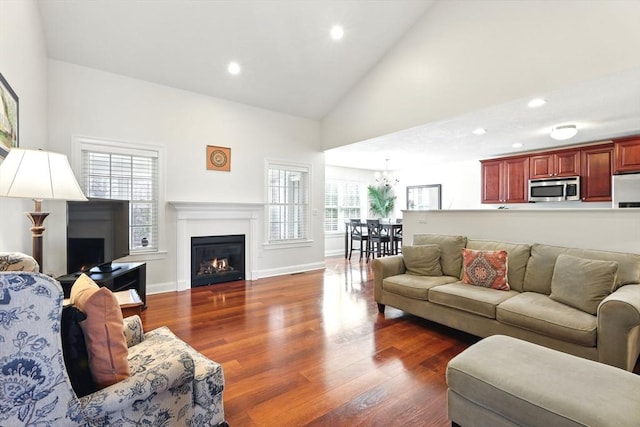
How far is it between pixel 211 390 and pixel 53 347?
0.80m

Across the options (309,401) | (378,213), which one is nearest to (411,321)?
(309,401)

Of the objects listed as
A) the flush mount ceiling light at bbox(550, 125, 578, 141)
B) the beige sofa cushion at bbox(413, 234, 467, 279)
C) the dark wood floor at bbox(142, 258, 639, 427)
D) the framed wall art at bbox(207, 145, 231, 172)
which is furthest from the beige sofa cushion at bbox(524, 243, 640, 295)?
the framed wall art at bbox(207, 145, 231, 172)

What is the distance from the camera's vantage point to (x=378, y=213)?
8.84 m

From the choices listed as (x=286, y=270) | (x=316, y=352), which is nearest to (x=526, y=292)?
(x=316, y=352)

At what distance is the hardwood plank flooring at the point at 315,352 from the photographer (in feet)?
6.06

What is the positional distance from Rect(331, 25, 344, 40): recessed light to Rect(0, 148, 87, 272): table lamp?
137 inches

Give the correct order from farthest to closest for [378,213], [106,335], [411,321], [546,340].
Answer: [378,213] → [411,321] → [546,340] → [106,335]

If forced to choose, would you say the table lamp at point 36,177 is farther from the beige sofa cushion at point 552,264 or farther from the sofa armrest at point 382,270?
the beige sofa cushion at point 552,264

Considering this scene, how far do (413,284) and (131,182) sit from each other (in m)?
3.94

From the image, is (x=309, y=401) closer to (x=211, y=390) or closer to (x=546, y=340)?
(x=211, y=390)

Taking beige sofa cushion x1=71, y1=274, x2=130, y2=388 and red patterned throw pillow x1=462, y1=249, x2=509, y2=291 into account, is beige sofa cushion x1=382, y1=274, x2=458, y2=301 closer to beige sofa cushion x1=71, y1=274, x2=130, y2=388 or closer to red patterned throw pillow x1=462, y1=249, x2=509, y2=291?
red patterned throw pillow x1=462, y1=249, x2=509, y2=291

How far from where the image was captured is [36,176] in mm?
1879

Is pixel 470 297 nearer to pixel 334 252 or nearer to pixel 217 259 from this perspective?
pixel 217 259

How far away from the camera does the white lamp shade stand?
179cm
